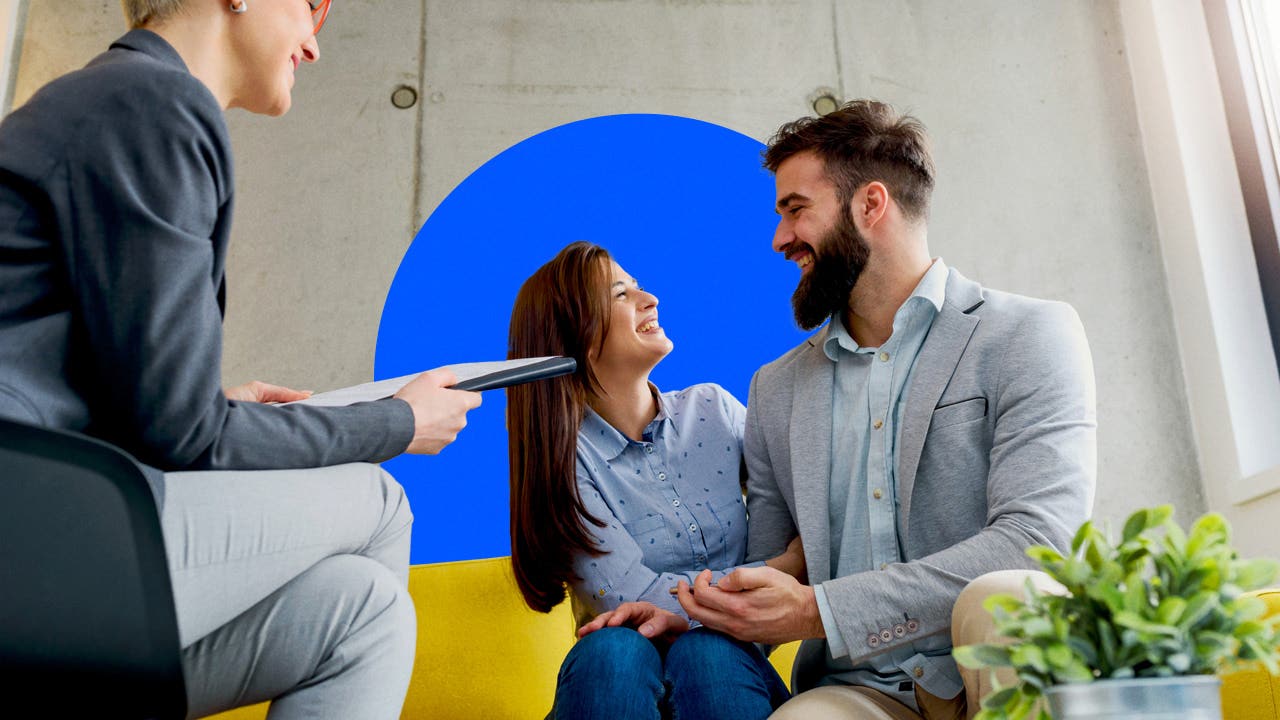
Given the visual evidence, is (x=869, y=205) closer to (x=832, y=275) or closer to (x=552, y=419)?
(x=832, y=275)

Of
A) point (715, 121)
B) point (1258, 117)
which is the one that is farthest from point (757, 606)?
point (1258, 117)

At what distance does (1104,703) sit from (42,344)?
96 cm

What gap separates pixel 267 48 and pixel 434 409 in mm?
515

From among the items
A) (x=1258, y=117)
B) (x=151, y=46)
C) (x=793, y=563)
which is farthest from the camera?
(x=1258, y=117)

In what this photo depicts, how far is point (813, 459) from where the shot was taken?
1.83m

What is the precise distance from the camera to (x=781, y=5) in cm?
351

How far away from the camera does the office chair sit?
79 centimetres

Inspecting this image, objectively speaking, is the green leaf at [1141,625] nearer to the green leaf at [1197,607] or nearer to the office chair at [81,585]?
the green leaf at [1197,607]

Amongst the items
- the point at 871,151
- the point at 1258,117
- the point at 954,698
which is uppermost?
the point at 1258,117

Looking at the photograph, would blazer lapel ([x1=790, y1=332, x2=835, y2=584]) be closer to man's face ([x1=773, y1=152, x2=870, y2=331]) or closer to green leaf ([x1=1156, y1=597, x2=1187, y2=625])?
man's face ([x1=773, y1=152, x2=870, y2=331])

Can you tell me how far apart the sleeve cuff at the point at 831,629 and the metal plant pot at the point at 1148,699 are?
724 millimetres

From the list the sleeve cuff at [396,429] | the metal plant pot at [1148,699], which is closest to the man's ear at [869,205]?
the sleeve cuff at [396,429]

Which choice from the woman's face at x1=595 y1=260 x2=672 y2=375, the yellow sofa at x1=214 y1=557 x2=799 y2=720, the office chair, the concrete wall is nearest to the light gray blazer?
the woman's face at x1=595 y1=260 x2=672 y2=375

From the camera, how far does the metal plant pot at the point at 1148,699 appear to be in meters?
0.80
